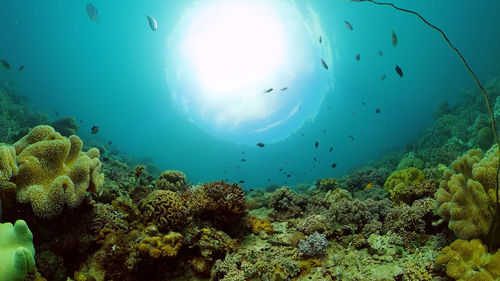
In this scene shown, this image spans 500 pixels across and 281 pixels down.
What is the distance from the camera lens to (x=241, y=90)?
79125 mm

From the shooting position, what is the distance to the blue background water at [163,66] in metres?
47.1

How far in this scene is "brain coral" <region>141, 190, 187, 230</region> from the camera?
453cm

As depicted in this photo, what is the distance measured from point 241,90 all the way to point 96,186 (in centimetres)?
7705

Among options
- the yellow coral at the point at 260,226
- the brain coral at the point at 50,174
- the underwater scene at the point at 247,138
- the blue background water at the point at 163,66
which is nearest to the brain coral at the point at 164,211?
the underwater scene at the point at 247,138

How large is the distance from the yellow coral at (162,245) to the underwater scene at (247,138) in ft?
0.09

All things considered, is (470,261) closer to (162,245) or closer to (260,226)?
(260,226)

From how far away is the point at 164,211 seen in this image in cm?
464

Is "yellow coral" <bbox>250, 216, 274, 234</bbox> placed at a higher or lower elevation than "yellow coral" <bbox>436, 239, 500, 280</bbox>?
higher

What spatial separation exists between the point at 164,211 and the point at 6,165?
2594mm

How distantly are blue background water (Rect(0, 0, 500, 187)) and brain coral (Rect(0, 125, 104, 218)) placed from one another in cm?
2476

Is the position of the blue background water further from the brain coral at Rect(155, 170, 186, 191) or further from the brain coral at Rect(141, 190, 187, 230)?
the brain coral at Rect(141, 190, 187, 230)

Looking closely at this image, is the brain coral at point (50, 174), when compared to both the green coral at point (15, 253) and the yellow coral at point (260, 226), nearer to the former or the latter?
the green coral at point (15, 253)

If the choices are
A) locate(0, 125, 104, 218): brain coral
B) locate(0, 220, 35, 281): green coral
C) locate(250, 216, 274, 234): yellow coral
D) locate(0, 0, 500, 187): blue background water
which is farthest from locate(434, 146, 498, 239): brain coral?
locate(0, 0, 500, 187): blue background water

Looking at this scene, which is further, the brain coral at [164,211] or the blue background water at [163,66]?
the blue background water at [163,66]
